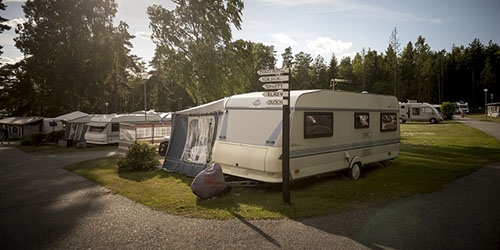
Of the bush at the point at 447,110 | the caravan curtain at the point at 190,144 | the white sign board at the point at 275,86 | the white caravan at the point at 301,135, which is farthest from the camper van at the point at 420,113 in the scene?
the white sign board at the point at 275,86

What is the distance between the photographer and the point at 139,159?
38.0 ft

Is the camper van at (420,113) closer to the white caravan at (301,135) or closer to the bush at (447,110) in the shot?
the bush at (447,110)

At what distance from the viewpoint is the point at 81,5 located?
112ft

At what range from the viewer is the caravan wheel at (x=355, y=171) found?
31.0 feet

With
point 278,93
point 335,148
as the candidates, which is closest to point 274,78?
point 278,93

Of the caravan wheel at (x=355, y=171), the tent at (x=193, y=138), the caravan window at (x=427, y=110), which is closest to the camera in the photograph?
the caravan wheel at (x=355, y=171)

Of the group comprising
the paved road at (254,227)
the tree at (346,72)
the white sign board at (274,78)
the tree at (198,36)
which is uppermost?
the tree at (346,72)

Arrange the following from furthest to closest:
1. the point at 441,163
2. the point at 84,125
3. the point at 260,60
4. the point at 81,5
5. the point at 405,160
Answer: the point at 260,60 < the point at 81,5 < the point at 84,125 < the point at 405,160 < the point at 441,163

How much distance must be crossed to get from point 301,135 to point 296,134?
19 centimetres

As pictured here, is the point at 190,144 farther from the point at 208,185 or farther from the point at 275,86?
the point at 275,86

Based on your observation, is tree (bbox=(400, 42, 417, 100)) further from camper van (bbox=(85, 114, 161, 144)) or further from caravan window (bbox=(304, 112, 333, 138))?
caravan window (bbox=(304, 112, 333, 138))

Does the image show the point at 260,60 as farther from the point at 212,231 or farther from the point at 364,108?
the point at 212,231

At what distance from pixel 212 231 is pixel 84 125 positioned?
66.9ft

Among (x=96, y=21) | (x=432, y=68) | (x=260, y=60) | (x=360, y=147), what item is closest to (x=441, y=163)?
(x=360, y=147)
